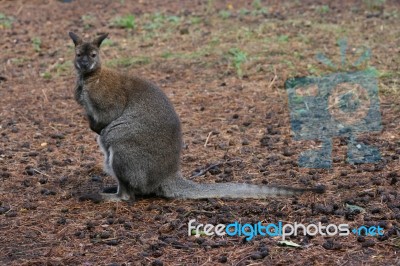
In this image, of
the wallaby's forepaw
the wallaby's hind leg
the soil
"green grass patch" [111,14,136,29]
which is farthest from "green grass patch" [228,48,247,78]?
the wallaby's hind leg

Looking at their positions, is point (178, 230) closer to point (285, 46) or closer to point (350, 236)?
point (350, 236)

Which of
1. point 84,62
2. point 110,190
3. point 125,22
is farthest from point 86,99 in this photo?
point 125,22

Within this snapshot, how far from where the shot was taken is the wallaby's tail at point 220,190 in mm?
5246

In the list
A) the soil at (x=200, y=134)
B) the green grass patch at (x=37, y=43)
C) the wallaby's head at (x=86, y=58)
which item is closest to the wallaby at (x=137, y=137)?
the wallaby's head at (x=86, y=58)

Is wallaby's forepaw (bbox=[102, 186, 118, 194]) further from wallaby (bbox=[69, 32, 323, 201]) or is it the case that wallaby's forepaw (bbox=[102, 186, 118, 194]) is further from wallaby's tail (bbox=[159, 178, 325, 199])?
wallaby's tail (bbox=[159, 178, 325, 199])

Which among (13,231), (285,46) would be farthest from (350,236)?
(285,46)

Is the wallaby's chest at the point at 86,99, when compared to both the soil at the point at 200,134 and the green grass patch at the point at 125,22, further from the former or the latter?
the green grass patch at the point at 125,22

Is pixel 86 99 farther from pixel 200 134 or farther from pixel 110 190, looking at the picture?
pixel 200 134

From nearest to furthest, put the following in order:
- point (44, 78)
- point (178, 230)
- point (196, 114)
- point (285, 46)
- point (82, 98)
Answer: point (178, 230)
point (82, 98)
point (196, 114)
point (44, 78)
point (285, 46)

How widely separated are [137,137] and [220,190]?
0.75 metres

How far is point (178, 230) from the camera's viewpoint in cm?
483

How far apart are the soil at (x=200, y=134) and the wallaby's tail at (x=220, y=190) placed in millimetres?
59

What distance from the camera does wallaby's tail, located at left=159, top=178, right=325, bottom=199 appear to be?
207 inches

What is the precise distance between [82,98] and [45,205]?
3.00ft
